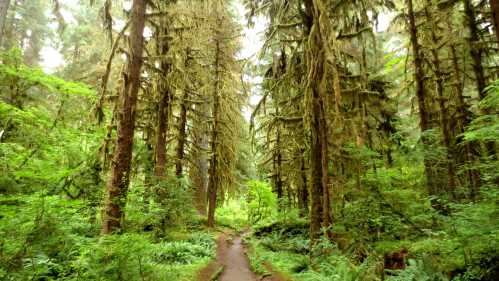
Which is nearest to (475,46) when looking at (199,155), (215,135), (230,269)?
(230,269)

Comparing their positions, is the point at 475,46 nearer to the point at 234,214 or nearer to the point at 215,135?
the point at 215,135

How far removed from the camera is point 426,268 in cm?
615

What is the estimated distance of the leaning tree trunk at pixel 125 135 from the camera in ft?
26.4

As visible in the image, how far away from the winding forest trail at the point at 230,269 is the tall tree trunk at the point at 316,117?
212cm

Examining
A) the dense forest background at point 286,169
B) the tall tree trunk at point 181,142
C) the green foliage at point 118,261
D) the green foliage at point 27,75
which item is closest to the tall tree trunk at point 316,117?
the dense forest background at point 286,169

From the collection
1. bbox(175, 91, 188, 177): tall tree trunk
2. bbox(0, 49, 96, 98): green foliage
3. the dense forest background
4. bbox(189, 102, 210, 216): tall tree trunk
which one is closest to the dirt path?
the dense forest background

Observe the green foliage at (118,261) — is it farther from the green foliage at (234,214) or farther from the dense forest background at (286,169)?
the green foliage at (234,214)

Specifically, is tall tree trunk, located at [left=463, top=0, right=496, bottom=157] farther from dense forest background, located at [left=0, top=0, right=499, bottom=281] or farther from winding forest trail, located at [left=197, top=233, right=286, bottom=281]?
winding forest trail, located at [left=197, top=233, right=286, bottom=281]

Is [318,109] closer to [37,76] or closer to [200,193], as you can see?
[37,76]

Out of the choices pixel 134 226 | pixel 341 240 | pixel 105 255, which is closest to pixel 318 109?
pixel 341 240

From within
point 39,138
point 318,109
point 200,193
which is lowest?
point 200,193

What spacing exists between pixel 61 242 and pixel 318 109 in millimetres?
7272

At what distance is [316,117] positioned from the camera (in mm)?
9930

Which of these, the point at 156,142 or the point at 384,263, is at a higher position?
the point at 156,142
